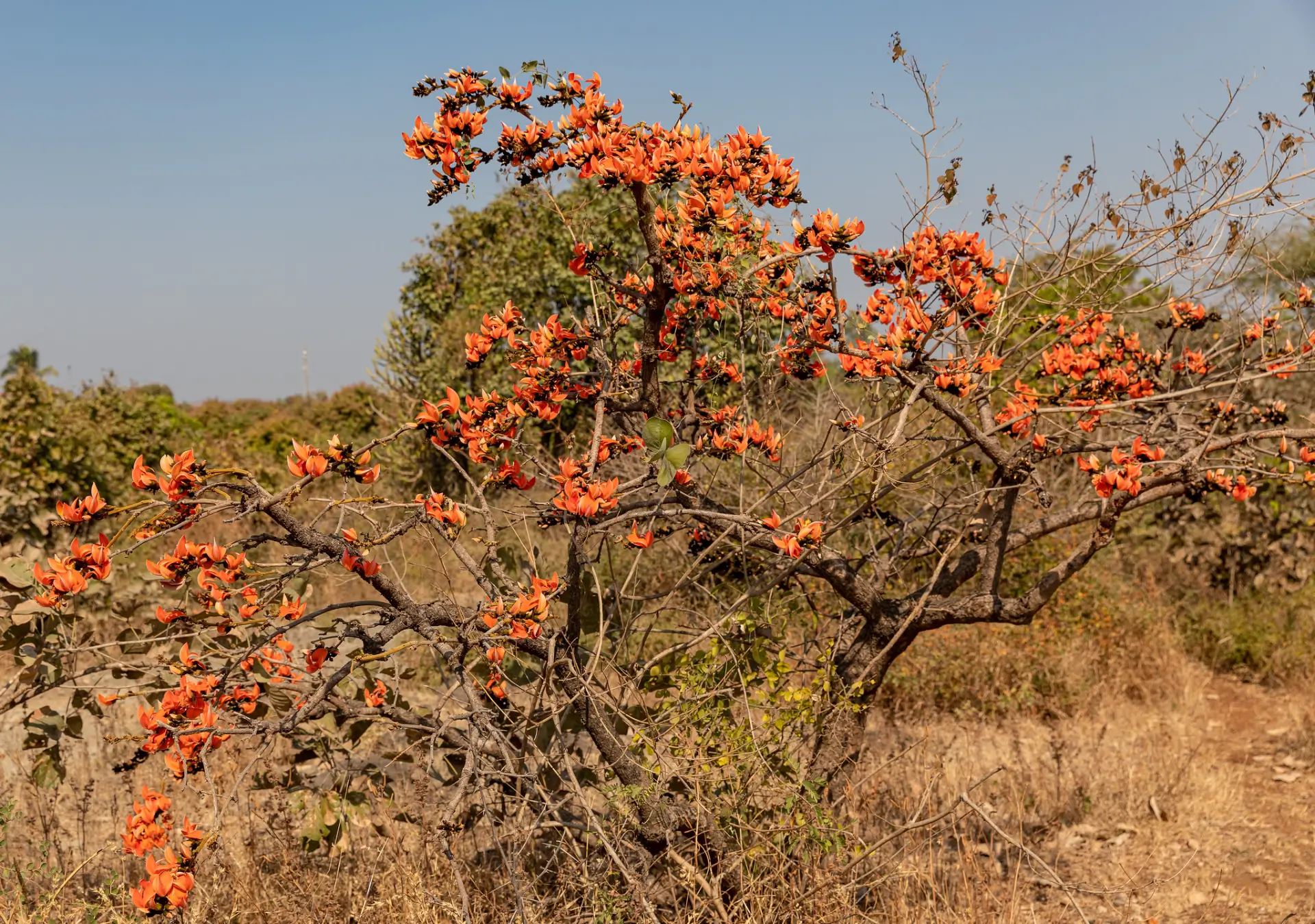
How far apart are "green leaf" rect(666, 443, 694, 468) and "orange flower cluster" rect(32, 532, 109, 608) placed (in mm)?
1289

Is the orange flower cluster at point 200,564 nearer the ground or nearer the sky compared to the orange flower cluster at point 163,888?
nearer the sky

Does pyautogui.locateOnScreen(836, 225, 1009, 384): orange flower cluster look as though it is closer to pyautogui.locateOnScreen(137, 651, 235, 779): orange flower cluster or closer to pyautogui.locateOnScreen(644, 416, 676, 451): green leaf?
pyautogui.locateOnScreen(644, 416, 676, 451): green leaf

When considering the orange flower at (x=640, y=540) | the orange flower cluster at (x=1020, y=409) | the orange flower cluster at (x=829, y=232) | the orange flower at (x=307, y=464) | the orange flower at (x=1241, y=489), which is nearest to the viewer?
the orange flower at (x=307, y=464)

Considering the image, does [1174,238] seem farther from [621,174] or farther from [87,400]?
[87,400]

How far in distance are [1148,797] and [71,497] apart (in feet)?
25.3

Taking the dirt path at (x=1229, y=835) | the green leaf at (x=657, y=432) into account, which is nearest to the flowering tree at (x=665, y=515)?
the green leaf at (x=657, y=432)

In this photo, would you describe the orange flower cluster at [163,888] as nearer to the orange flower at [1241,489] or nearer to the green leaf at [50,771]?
the green leaf at [50,771]

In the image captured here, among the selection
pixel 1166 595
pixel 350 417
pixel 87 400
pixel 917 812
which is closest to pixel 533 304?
pixel 87 400

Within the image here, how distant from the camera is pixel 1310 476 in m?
3.04

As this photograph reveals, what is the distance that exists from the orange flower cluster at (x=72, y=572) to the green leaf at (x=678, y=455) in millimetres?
1289

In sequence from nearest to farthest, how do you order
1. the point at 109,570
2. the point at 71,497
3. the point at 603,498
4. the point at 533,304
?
the point at 109,570, the point at 603,498, the point at 71,497, the point at 533,304

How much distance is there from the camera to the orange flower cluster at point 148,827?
2.28 metres

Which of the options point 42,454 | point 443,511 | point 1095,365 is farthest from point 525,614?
point 42,454

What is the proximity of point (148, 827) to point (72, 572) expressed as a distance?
27.6 inches
